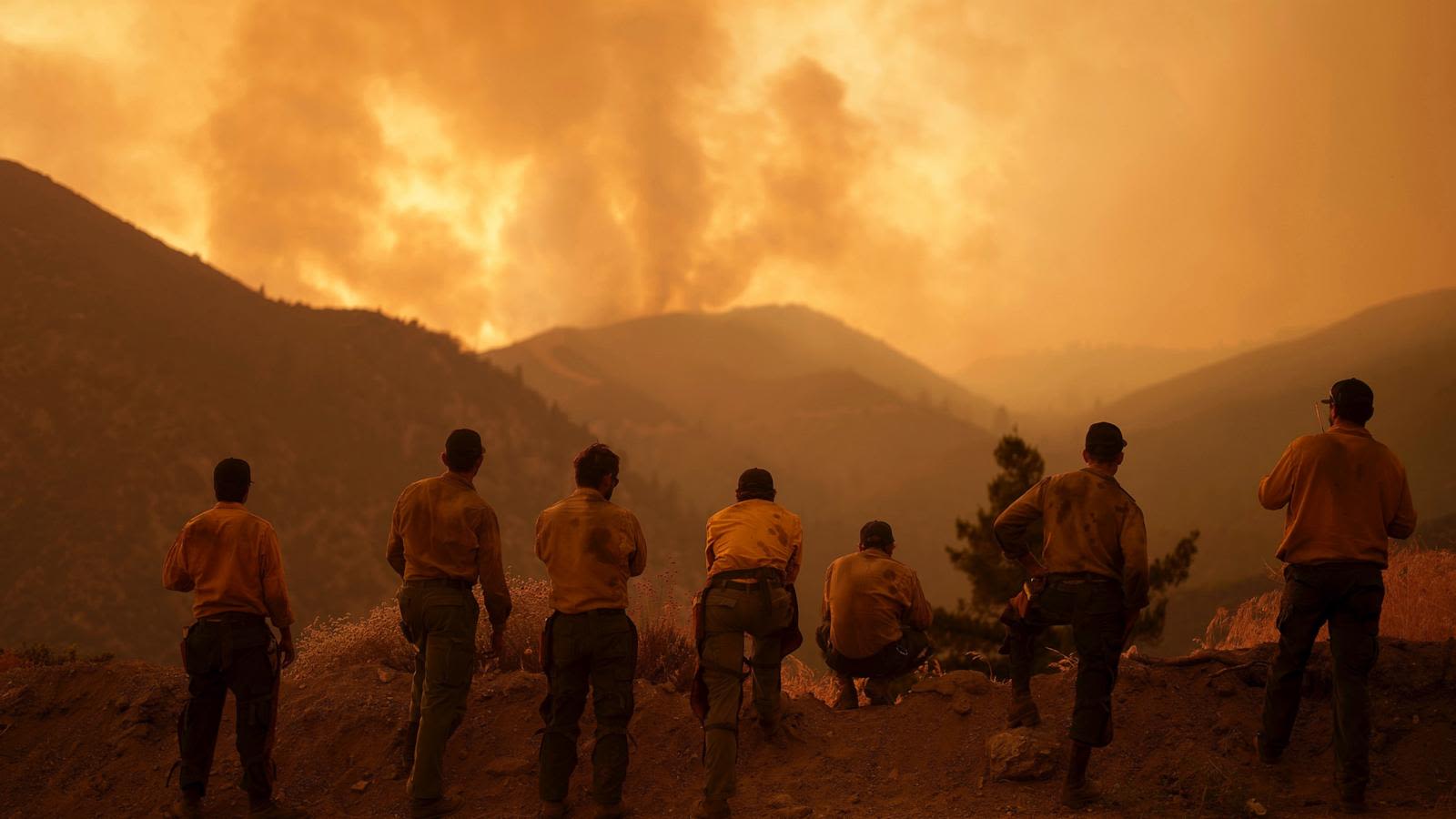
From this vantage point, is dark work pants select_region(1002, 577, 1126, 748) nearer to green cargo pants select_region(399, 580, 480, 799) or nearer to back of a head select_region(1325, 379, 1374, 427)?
back of a head select_region(1325, 379, 1374, 427)

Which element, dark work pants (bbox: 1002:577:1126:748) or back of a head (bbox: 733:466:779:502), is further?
back of a head (bbox: 733:466:779:502)

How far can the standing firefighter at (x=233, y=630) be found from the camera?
638 cm

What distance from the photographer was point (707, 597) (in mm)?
6484

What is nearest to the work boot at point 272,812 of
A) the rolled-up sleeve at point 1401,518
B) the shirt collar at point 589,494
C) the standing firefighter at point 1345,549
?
the shirt collar at point 589,494

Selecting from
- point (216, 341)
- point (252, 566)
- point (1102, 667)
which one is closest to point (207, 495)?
point (216, 341)

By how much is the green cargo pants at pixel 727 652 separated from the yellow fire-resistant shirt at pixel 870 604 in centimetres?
148

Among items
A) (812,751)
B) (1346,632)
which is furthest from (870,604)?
(1346,632)

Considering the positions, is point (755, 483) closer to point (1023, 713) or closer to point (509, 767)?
point (1023, 713)

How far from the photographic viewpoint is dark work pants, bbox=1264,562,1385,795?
5715mm

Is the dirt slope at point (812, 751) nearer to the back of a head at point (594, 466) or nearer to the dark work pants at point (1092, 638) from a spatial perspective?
the dark work pants at point (1092, 638)

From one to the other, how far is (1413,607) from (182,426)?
58413 mm

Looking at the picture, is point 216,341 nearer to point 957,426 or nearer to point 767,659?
point 767,659

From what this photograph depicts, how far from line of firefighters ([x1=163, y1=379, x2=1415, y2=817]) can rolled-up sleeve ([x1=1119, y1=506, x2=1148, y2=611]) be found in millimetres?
12

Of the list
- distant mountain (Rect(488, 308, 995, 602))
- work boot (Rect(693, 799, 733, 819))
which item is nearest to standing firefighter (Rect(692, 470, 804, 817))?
work boot (Rect(693, 799, 733, 819))
